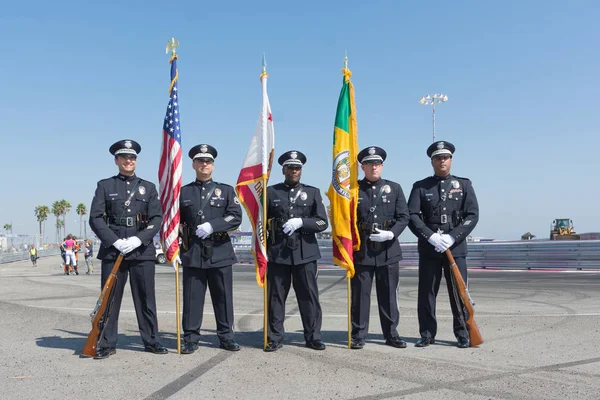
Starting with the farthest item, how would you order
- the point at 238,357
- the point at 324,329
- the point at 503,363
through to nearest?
1. the point at 324,329
2. the point at 238,357
3. the point at 503,363

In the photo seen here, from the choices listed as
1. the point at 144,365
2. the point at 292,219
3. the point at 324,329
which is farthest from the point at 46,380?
the point at 324,329

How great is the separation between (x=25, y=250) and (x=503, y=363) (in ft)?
175

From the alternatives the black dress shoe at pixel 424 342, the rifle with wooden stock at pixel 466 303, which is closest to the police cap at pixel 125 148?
the rifle with wooden stock at pixel 466 303

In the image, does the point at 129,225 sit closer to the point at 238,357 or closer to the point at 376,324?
the point at 238,357

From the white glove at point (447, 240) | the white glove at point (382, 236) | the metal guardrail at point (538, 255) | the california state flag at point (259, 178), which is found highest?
the california state flag at point (259, 178)

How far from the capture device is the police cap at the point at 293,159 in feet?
20.7

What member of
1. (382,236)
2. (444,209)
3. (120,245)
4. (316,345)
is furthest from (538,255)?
(120,245)

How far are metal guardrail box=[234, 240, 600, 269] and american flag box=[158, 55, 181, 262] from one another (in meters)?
17.1

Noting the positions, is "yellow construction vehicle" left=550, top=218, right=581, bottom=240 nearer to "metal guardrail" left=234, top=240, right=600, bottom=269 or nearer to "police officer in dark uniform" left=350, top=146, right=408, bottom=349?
"metal guardrail" left=234, top=240, right=600, bottom=269

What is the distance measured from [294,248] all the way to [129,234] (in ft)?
6.26

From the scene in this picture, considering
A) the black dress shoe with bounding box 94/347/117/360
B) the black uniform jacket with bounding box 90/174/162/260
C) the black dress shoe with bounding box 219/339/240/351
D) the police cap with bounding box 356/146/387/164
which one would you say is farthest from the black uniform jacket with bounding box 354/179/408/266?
the black dress shoe with bounding box 94/347/117/360

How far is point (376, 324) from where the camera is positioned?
25.3 ft

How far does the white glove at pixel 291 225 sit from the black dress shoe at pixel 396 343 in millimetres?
1732

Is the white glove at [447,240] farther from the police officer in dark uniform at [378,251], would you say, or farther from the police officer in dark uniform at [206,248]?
the police officer in dark uniform at [206,248]
